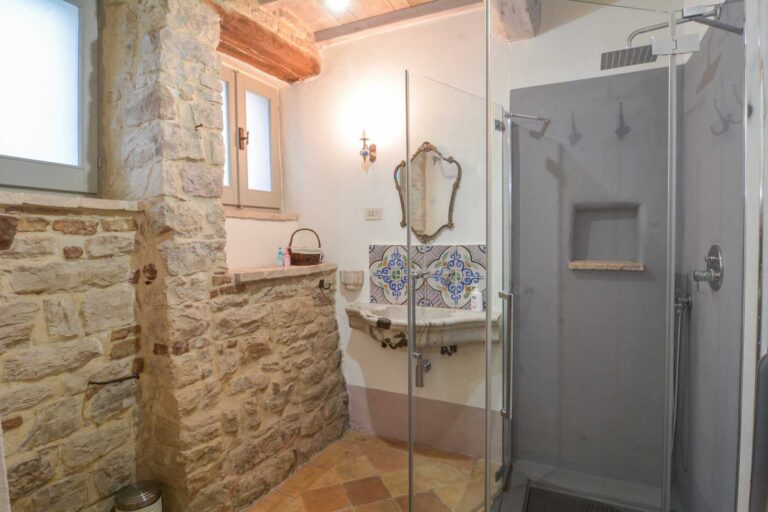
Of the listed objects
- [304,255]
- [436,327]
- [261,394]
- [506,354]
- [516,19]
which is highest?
[516,19]

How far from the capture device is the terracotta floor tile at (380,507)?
1897 mm

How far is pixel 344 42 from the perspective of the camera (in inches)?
102

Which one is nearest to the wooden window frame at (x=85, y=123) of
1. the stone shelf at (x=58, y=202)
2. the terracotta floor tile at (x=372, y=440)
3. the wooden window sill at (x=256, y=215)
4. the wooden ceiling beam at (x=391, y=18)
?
the stone shelf at (x=58, y=202)

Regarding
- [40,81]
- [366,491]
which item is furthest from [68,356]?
[366,491]

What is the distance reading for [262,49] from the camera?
2311 mm

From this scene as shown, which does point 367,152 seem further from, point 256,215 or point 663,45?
point 663,45

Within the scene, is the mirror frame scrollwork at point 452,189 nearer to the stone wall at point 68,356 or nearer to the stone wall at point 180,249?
the stone wall at point 180,249

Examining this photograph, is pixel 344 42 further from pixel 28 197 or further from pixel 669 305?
pixel 669 305


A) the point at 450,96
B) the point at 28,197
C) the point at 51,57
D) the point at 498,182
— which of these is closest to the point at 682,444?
Answer: the point at 498,182

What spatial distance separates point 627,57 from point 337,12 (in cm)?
163

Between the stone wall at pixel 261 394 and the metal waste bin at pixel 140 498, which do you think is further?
the stone wall at pixel 261 394

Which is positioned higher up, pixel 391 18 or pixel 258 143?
pixel 391 18

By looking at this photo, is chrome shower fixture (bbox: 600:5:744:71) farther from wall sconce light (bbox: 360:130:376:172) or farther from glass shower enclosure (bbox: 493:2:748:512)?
wall sconce light (bbox: 360:130:376:172)

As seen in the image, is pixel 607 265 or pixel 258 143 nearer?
pixel 607 265
